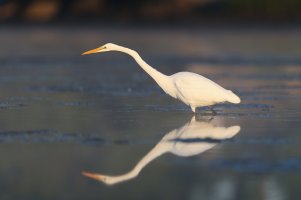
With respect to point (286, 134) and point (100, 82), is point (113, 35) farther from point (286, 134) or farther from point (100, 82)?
point (286, 134)

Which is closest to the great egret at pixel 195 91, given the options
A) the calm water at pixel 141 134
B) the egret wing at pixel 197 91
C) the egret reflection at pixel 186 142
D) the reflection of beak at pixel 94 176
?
the egret wing at pixel 197 91

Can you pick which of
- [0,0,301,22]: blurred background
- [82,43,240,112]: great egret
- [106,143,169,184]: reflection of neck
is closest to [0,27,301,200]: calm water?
[106,143,169,184]: reflection of neck

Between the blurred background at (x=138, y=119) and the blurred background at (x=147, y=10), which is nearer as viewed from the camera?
the blurred background at (x=138, y=119)

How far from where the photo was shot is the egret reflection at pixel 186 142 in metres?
8.89

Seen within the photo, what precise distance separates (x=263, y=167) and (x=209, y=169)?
501 millimetres

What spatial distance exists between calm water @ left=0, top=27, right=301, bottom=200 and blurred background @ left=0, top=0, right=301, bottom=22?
18909 mm

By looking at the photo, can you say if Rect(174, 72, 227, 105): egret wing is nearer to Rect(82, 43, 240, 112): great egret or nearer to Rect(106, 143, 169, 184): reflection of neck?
Rect(82, 43, 240, 112): great egret

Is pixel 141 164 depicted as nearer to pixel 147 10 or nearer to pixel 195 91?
pixel 195 91

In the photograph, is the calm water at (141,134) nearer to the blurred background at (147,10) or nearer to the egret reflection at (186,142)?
the egret reflection at (186,142)

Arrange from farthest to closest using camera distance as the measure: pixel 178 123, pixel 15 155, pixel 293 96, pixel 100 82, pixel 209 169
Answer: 1. pixel 100 82
2. pixel 293 96
3. pixel 178 123
4. pixel 15 155
5. pixel 209 169

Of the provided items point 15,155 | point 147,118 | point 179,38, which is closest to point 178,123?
point 147,118

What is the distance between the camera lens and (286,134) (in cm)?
1102

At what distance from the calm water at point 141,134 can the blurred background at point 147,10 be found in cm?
1891

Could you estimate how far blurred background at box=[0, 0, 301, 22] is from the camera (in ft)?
136
